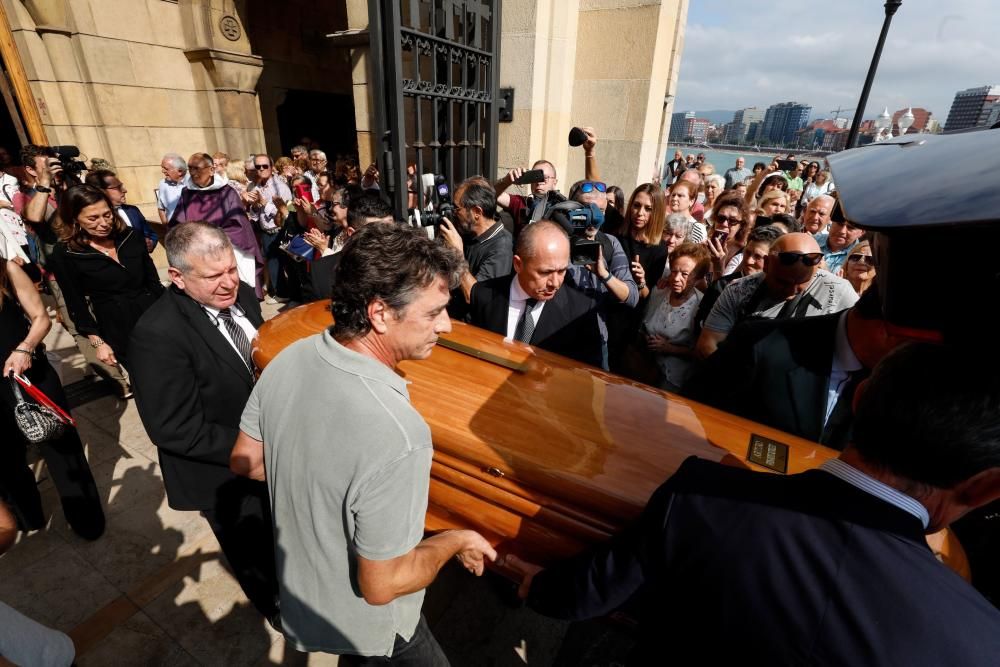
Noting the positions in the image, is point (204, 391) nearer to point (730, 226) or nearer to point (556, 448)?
point (556, 448)

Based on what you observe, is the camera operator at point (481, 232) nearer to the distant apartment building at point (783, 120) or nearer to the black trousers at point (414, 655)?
the black trousers at point (414, 655)

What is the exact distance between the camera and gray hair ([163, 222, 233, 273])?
164 centimetres

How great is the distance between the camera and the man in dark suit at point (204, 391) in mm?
1541

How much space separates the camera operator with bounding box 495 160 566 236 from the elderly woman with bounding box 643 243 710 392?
145cm

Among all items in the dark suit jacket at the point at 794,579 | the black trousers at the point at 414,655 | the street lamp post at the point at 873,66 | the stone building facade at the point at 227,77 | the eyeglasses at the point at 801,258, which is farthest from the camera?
the street lamp post at the point at 873,66

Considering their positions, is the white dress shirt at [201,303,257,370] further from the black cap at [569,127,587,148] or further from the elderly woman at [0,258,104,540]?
the black cap at [569,127,587,148]

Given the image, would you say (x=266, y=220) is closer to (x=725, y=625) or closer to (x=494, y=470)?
(x=494, y=470)

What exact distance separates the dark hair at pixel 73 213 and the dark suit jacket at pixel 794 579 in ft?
11.2

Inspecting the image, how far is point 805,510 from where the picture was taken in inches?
28.9

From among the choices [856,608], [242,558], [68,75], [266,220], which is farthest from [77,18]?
[856,608]

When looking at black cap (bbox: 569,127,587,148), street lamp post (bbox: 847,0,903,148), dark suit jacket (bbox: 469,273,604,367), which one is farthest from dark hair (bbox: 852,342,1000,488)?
street lamp post (bbox: 847,0,903,148)

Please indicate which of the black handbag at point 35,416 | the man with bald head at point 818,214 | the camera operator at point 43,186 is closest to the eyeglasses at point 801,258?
the man with bald head at point 818,214

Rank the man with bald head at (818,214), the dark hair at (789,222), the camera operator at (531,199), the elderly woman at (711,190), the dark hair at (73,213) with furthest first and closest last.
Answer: the elderly woman at (711,190) < the camera operator at (531,199) < the man with bald head at (818,214) < the dark hair at (789,222) < the dark hair at (73,213)

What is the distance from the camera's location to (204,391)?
168 centimetres
